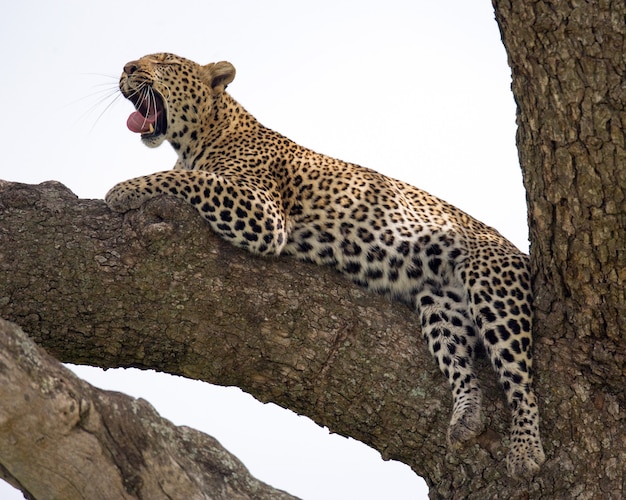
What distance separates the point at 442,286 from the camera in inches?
303

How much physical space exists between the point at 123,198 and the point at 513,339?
2.87 metres

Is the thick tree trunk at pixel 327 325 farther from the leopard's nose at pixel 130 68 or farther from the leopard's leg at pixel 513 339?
the leopard's nose at pixel 130 68

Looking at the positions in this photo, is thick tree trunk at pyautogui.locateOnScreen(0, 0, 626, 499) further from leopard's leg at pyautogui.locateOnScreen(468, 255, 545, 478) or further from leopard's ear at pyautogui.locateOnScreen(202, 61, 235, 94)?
leopard's ear at pyautogui.locateOnScreen(202, 61, 235, 94)

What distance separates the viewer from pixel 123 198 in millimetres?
7047

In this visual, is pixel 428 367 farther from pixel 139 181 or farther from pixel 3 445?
pixel 3 445

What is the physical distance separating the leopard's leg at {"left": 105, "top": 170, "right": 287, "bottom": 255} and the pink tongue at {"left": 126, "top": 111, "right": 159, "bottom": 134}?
4.86 feet

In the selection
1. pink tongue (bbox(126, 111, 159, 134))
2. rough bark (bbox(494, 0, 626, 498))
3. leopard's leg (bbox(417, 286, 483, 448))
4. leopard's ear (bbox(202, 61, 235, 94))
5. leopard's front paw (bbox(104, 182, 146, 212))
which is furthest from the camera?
leopard's ear (bbox(202, 61, 235, 94))

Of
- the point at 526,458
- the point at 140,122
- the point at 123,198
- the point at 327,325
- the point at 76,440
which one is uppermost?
the point at 140,122

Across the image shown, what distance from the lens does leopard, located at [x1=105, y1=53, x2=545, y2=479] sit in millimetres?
6828

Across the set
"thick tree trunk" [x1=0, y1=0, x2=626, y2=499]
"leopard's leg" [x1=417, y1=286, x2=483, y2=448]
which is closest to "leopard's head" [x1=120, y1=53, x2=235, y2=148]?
"thick tree trunk" [x1=0, y1=0, x2=626, y2=499]

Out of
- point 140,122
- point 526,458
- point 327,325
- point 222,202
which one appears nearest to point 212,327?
point 327,325

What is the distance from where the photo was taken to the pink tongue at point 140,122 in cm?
890

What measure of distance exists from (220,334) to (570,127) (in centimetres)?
263

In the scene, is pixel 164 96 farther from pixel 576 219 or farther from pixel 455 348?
pixel 576 219
